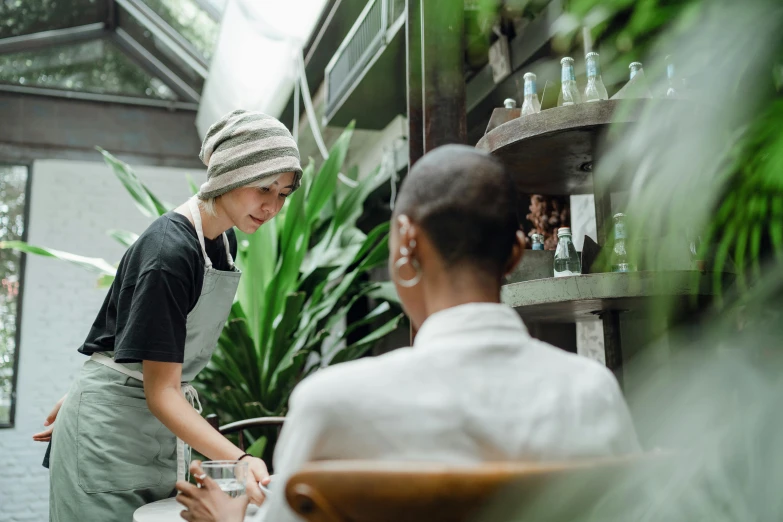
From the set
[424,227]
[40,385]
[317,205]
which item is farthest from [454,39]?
[40,385]

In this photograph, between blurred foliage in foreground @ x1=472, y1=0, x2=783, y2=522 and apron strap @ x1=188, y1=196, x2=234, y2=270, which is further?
apron strap @ x1=188, y1=196, x2=234, y2=270

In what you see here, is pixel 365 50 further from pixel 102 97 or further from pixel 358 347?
pixel 102 97

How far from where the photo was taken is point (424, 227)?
2.19 feet

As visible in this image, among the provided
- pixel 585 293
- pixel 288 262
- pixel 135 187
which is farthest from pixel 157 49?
pixel 585 293

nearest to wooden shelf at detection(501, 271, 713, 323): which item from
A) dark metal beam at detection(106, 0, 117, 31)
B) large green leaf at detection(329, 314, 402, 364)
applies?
large green leaf at detection(329, 314, 402, 364)

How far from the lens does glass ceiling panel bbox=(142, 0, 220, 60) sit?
5133 millimetres

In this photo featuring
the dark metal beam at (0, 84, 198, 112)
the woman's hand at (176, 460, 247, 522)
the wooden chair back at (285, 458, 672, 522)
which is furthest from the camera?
the dark metal beam at (0, 84, 198, 112)

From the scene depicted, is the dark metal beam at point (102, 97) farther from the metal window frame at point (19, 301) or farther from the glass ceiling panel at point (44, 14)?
the metal window frame at point (19, 301)

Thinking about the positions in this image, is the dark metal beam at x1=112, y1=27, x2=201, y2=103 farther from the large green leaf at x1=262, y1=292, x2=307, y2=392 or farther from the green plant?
the large green leaf at x1=262, y1=292, x2=307, y2=392

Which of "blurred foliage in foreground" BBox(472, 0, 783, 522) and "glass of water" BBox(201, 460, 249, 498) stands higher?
"blurred foliage in foreground" BBox(472, 0, 783, 522)

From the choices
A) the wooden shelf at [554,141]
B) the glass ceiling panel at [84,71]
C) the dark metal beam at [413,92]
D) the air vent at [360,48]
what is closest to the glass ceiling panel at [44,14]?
the glass ceiling panel at [84,71]

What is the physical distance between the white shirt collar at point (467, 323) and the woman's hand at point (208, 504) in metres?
0.40

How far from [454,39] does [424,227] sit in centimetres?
92

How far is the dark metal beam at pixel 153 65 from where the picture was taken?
5.66 metres
